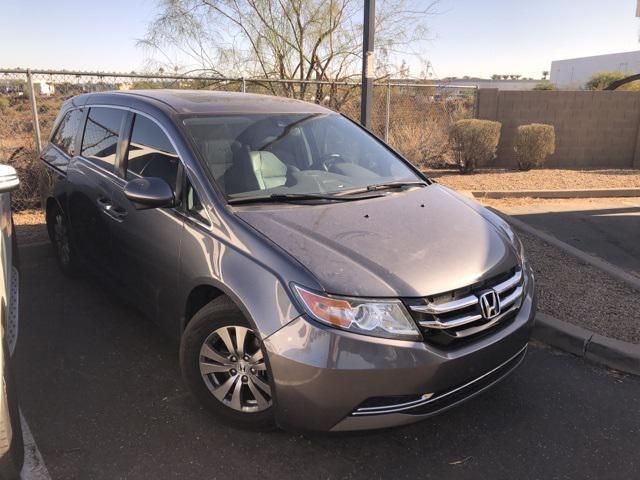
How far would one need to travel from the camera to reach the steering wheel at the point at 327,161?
3.84 m

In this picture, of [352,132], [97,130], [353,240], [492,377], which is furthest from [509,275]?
[97,130]

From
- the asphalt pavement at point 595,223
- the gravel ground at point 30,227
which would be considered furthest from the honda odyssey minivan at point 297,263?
the asphalt pavement at point 595,223

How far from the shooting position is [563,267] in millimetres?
5344

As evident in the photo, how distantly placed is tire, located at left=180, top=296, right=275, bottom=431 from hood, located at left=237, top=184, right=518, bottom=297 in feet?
1.59

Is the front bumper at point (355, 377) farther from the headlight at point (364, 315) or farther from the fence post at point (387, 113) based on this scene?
the fence post at point (387, 113)

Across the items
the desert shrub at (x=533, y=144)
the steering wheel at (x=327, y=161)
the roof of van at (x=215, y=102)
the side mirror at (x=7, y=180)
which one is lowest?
the desert shrub at (x=533, y=144)

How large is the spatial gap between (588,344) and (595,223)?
4555mm

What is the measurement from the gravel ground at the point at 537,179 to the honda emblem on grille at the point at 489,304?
7.21 m

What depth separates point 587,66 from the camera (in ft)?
246

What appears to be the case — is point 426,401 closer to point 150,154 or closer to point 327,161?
point 327,161

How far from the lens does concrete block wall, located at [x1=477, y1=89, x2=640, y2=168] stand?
12.4 meters

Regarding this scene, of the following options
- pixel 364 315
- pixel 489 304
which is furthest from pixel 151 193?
pixel 489 304

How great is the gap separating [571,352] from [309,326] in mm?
2405

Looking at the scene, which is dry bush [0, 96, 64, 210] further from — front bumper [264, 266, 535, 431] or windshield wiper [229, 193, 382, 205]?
front bumper [264, 266, 535, 431]
